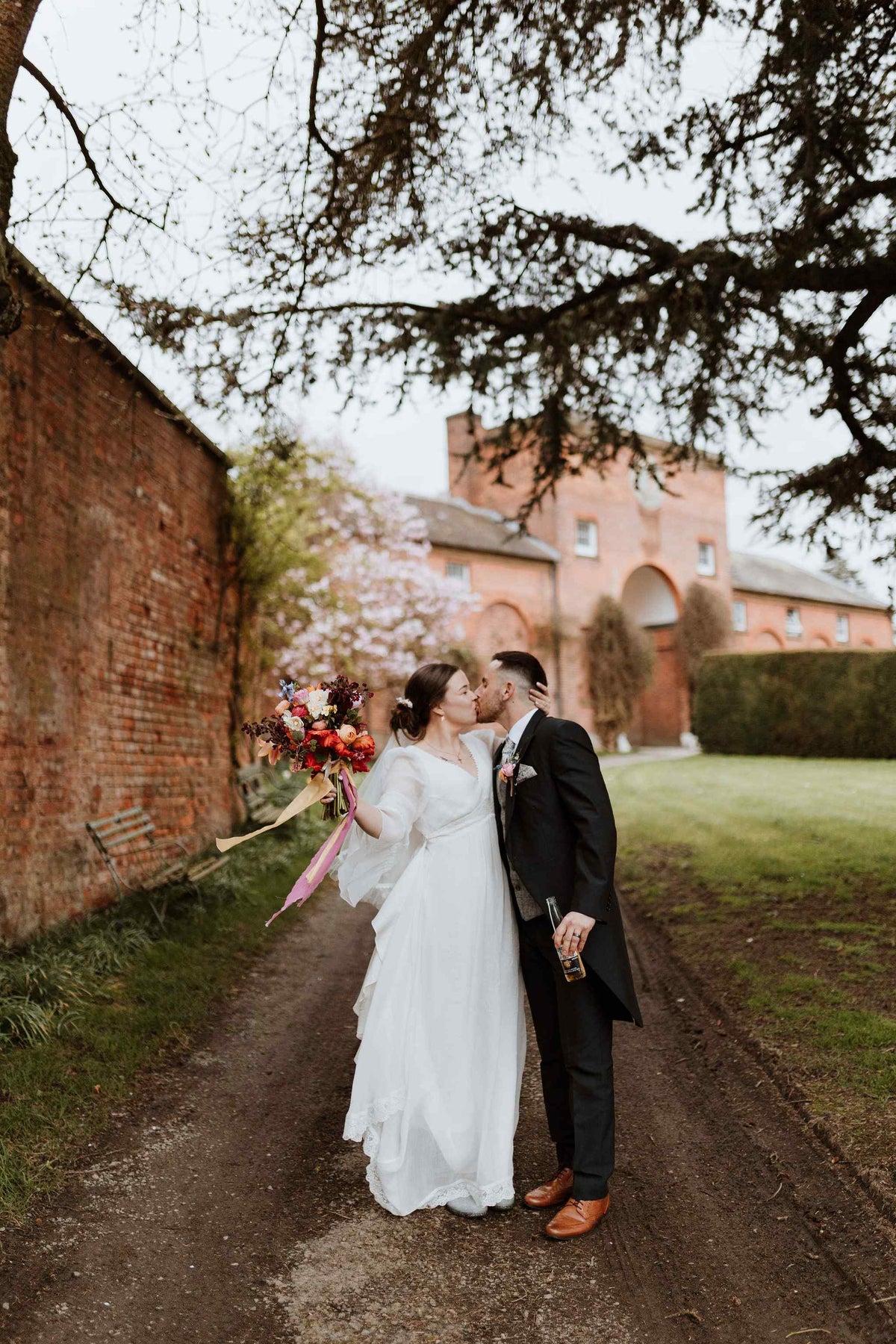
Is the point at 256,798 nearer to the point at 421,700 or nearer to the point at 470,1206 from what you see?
the point at 421,700

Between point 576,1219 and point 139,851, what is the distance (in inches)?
228

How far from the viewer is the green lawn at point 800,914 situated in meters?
4.55

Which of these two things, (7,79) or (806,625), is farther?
(806,625)

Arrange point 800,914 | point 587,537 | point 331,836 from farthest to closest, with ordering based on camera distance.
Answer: point 587,537
point 800,914
point 331,836

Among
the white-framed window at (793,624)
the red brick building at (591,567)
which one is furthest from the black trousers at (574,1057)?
the white-framed window at (793,624)

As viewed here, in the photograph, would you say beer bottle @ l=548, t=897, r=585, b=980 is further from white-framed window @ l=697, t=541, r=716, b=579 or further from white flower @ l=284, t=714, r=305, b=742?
white-framed window @ l=697, t=541, r=716, b=579

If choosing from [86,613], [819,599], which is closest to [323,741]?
[86,613]

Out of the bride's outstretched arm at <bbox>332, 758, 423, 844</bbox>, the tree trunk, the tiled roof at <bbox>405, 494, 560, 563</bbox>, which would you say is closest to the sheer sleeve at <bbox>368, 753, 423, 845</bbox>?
the bride's outstretched arm at <bbox>332, 758, 423, 844</bbox>

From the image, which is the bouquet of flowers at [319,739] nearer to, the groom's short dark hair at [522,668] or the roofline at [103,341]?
the groom's short dark hair at [522,668]

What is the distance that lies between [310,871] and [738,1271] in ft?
6.43

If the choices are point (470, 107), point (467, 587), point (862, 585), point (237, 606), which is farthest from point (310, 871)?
point (862, 585)

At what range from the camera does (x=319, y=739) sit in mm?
3584

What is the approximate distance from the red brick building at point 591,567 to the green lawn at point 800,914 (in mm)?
15141

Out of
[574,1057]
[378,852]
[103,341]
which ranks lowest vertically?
[574,1057]
